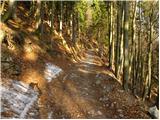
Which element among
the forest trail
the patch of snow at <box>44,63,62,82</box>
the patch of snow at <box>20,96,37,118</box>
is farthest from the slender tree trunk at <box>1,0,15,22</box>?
the patch of snow at <box>20,96,37,118</box>

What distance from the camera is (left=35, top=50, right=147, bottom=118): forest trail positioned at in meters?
15.5

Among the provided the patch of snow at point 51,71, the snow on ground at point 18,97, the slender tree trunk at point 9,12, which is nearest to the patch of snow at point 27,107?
the snow on ground at point 18,97

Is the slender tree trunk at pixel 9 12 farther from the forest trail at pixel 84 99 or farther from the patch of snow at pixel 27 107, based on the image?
the patch of snow at pixel 27 107

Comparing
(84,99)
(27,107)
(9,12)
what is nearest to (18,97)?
(27,107)

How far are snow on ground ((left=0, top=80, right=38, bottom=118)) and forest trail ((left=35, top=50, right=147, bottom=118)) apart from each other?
64 centimetres

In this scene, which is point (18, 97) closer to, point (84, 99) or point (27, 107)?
point (27, 107)

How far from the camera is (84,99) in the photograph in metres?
18.0

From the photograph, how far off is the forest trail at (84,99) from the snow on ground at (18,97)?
64 centimetres

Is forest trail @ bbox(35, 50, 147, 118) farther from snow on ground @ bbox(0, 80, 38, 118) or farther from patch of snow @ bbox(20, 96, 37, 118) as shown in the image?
snow on ground @ bbox(0, 80, 38, 118)

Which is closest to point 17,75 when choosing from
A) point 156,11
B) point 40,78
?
point 40,78

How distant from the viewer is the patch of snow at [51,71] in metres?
20.4

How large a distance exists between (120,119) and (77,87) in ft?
18.0

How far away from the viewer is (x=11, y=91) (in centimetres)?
1497

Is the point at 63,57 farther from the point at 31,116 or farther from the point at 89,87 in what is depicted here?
the point at 31,116
